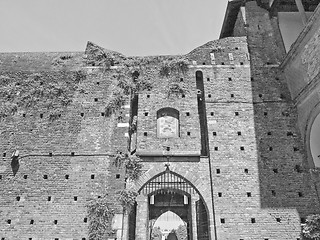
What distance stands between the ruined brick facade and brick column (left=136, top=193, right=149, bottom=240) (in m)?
0.05

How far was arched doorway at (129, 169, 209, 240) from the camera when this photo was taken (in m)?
11.2

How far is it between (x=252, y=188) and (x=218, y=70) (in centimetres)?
485

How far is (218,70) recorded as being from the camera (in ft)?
42.3

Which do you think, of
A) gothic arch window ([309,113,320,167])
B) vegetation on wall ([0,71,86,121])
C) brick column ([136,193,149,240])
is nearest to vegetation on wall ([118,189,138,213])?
brick column ([136,193,149,240])

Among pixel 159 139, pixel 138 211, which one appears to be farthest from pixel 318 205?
pixel 138 211

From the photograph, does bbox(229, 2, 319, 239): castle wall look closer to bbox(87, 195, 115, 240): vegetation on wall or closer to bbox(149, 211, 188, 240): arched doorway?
bbox(87, 195, 115, 240): vegetation on wall

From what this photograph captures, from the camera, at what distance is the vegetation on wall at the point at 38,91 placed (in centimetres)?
1195

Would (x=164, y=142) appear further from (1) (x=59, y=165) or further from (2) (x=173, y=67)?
(1) (x=59, y=165)

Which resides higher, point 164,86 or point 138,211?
point 164,86

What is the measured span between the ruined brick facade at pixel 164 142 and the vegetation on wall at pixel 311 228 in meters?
0.20

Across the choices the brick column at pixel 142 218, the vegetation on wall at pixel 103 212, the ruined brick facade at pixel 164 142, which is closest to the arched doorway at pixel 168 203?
the brick column at pixel 142 218

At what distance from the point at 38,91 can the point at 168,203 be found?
7.59 m

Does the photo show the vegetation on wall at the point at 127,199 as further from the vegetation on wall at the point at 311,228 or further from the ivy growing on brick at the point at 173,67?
the vegetation on wall at the point at 311,228

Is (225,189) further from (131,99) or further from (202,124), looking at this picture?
(131,99)
